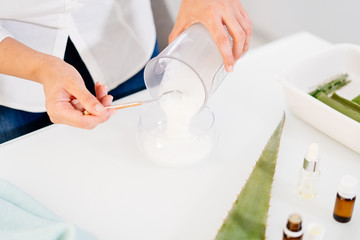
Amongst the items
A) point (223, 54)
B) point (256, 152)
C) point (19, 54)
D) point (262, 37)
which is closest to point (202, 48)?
point (223, 54)

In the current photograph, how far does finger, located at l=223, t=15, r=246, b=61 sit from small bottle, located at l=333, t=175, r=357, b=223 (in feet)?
0.97

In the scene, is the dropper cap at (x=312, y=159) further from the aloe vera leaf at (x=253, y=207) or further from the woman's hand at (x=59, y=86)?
the woman's hand at (x=59, y=86)

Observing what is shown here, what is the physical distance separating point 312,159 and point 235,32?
266 mm

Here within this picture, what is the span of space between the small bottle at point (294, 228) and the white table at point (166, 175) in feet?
0.24

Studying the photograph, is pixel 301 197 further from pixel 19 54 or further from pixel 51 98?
pixel 19 54

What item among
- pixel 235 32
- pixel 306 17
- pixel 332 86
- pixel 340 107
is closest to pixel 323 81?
pixel 332 86

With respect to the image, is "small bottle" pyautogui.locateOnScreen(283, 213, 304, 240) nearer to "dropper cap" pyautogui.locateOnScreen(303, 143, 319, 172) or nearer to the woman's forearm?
"dropper cap" pyautogui.locateOnScreen(303, 143, 319, 172)

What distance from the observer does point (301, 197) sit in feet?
2.34

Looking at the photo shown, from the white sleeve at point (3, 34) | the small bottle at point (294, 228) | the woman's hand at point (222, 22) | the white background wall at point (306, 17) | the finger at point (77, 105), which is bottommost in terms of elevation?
the white background wall at point (306, 17)

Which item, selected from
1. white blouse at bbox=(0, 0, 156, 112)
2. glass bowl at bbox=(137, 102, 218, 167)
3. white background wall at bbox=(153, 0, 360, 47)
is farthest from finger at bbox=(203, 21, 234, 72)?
white background wall at bbox=(153, 0, 360, 47)

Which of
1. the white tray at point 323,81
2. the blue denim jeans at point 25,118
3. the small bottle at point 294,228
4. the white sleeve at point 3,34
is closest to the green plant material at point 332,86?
the white tray at point 323,81

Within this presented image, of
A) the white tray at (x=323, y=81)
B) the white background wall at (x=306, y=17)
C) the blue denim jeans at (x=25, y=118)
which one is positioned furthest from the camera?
the white background wall at (x=306, y=17)

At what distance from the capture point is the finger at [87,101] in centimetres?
69

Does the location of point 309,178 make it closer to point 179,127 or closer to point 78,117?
point 179,127
